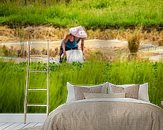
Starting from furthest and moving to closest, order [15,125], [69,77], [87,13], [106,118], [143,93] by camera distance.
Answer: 1. [87,13]
2. [69,77]
3. [15,125]
4. [143,93]
5. [106,118]

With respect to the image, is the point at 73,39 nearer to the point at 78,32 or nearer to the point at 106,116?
the point at 78,32

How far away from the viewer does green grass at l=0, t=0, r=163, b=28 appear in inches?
302

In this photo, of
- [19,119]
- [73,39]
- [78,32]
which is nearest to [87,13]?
[78,32]

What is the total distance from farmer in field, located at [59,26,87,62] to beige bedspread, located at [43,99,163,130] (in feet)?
8.10

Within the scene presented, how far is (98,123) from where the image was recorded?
5176 mm

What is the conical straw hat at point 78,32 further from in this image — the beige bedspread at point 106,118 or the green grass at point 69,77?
the beige bedspread at point 106,118

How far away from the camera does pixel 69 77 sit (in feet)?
25.0

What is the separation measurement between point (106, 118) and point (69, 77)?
2.53m

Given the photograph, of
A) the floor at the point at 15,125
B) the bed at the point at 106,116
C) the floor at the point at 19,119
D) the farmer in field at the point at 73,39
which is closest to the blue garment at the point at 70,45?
the farmer in field at the point at 73,39

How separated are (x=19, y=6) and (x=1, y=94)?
1.72 meters

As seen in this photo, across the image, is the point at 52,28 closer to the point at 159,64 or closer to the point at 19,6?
the point at 19,6

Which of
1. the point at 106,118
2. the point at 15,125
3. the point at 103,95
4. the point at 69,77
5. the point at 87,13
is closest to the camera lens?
the point at 106,118

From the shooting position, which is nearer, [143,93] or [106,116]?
[106,116]

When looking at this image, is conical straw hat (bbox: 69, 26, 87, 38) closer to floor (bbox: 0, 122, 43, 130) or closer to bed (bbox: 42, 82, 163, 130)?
floor (bbox: 0, 122, 43, 130)
